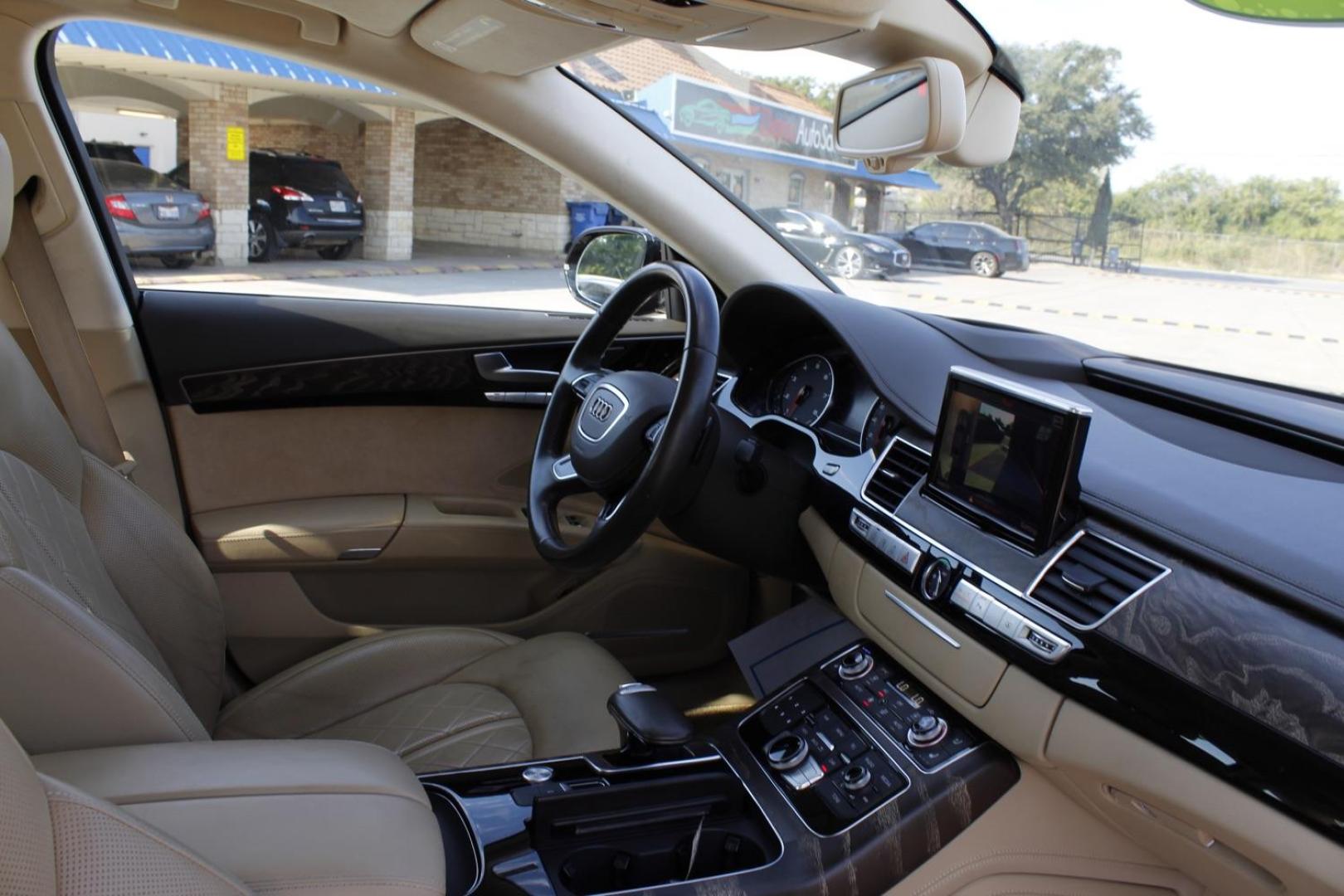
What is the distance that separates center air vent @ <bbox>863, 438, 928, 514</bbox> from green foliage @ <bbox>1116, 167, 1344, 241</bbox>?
504mm

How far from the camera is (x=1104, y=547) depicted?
4.51 feet

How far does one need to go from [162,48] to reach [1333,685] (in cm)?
246

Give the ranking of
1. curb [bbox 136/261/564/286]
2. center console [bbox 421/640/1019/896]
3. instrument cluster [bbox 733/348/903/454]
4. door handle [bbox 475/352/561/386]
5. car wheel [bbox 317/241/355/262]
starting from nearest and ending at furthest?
center console [bbox 421/640/1019/896]
instrument cluster [bbox 733/348/903/454]
door handle [bbox 475/352/561/386]
curb [bbox 136/261/564/286]
car wheel [bbox 317/241/355/262]

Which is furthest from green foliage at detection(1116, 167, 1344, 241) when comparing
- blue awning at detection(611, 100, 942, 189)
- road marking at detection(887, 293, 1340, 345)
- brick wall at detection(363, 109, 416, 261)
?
brick wall at detection(363, 109, 416, 261)

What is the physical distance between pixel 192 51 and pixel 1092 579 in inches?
84.8

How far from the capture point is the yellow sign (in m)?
3.11

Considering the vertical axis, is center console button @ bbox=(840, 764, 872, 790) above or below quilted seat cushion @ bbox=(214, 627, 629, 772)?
above

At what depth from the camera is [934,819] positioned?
1.51 meters

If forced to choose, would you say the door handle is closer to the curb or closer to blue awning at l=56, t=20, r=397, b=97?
the curb

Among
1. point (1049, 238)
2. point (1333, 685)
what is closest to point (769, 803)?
point (1333, 685)

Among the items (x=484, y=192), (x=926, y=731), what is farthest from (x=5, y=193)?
(x=926, y=731)

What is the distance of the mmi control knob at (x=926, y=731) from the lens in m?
1.60

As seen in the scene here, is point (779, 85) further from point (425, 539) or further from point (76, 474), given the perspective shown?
point (76, 474)

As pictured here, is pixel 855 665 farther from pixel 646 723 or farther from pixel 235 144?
pixel 235 144
